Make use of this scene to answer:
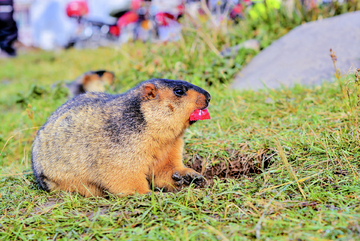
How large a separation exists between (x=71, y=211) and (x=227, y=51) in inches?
206

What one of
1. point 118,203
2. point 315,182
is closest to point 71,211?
point 118,203

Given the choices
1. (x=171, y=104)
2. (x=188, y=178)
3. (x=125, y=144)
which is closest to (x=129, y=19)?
(x=171, y=104)

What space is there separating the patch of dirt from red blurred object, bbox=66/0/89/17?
13543mm

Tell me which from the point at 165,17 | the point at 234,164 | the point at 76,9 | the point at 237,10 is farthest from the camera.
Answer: the point at 76,9

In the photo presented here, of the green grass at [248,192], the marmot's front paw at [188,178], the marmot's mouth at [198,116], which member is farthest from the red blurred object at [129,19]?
the marmot's front paw at [188,178]

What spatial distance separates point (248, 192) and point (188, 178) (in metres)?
0.62

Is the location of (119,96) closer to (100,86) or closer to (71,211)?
(71,211)

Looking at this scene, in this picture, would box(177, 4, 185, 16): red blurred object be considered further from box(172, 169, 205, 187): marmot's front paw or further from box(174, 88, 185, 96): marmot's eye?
box(172, 169, 205, 187): marmot's front paw

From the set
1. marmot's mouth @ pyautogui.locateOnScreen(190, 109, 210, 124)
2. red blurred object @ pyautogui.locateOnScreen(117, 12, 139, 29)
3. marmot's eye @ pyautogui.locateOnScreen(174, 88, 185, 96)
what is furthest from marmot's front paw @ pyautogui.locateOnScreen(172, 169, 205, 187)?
red blurred object @ pyautogui.locateOnScreen(117, 12, 139, 29)

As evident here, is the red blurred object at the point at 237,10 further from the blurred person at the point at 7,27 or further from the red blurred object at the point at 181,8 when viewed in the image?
the blurred person at the point at 7,27

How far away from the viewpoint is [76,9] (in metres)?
14.8

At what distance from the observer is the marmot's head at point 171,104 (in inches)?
117

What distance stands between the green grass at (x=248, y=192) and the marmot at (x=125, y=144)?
0.64ft

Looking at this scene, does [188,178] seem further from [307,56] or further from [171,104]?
[307,56]
